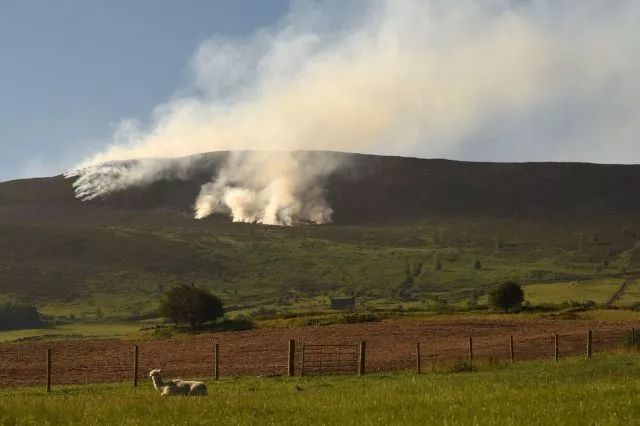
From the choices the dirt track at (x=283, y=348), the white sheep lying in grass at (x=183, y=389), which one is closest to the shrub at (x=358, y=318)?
the dirt track at (x=283, y=348)

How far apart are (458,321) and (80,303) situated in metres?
108

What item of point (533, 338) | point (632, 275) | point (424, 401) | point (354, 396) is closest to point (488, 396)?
point (424, 401)

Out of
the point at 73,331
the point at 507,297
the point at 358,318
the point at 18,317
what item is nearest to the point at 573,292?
the point at 507,297

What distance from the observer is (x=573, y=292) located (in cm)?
→ 14638

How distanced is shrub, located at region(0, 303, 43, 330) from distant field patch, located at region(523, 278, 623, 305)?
82.6 meters

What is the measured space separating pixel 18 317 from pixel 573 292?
99.4 metres

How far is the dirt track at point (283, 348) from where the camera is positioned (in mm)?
44438

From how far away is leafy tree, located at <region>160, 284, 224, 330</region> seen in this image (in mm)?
86375

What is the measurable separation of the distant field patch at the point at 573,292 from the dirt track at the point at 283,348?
57968 mm

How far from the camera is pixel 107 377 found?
4212 cm

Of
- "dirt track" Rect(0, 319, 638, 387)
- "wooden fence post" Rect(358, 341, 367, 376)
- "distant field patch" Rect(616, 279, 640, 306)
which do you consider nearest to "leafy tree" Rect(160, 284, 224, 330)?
"dirt track" Rect(0, 319, 638, 387)

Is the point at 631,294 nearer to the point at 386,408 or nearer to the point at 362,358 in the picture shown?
the point at 362,358

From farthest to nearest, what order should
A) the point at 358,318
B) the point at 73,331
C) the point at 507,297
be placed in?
the point at 73,331 < the point at 507,297 < the point at 358,318

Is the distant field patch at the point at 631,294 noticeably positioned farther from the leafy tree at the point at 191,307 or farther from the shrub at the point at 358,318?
the leafy tree at the point at 191,307
